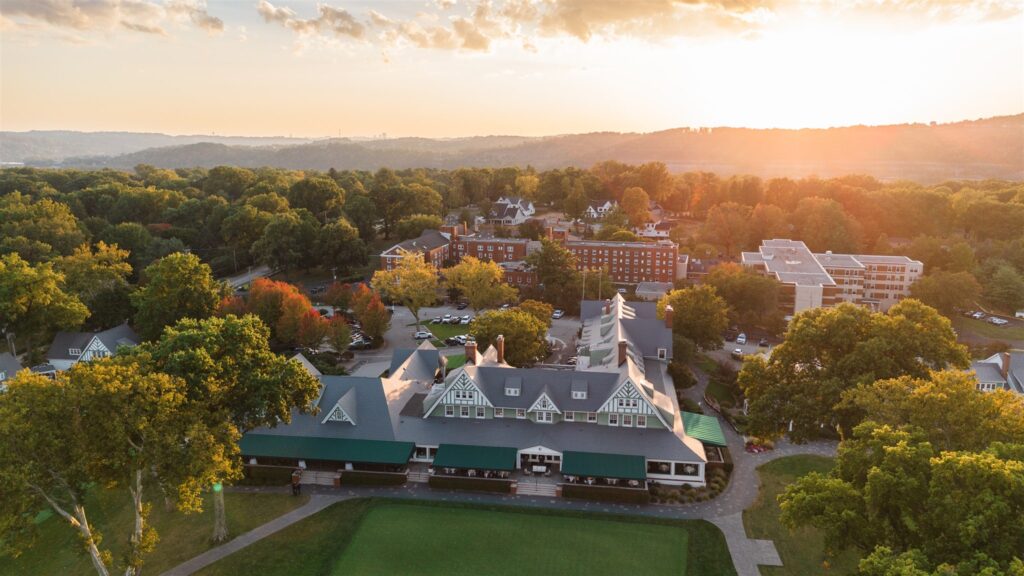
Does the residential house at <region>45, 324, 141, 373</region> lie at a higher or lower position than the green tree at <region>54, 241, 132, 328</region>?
lower

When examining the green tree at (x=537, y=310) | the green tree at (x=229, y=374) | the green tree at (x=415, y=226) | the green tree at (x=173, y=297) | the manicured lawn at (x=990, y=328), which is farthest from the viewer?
the green tree at (x=415, y=226)

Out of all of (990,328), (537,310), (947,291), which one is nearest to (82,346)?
(537,310)

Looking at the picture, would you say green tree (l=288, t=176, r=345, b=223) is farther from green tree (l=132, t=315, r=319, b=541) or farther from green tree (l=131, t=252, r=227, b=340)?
green tree (l=132, t=315, r=319, b=541)

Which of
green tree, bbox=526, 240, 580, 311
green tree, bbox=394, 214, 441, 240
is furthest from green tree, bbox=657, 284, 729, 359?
green tree, bbox=394, 214, 441, 240

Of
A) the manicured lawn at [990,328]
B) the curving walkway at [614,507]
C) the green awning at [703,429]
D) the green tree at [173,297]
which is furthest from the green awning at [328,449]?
the manicured lawn at [990,328]

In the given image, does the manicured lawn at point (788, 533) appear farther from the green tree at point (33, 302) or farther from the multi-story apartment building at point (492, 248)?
the green tree at point (33, 302)

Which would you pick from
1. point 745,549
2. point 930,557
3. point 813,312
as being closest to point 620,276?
point 813,312

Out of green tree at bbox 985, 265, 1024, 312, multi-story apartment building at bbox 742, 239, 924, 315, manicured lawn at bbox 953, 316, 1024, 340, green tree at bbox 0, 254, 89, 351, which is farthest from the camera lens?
multi-story apartment building at bbox 742, 239, 924, 315

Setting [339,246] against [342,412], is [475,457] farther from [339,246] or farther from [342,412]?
[339,246]
